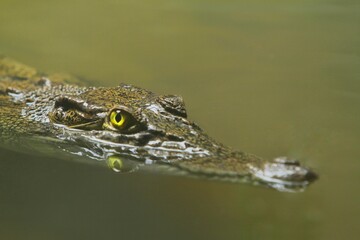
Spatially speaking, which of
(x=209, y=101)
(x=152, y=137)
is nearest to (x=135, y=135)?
(x=152, y=137)

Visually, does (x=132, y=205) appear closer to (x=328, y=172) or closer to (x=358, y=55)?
(x=328, y=172)

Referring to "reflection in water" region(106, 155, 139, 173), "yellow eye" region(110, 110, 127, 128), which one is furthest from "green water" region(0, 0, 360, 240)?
"yellow eye" region(110, 110, 127, 128)

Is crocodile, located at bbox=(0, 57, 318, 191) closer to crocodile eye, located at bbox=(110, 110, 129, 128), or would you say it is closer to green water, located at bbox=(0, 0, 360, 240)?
crocodile eye, located at bbox=(110, 110, 129, 128)

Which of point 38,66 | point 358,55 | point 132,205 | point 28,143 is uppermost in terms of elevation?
point 358,55

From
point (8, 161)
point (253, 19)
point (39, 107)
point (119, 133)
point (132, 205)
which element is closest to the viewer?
point (132, 205)

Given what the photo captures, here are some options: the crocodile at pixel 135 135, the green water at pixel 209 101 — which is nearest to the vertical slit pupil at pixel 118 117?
the crocodile at pixel 135 135

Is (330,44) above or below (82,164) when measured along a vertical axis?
above

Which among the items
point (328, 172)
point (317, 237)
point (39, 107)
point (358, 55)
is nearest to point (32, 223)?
point (39, 107)
